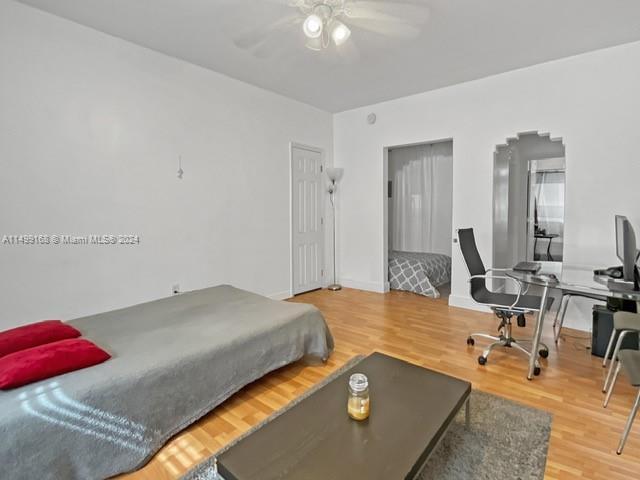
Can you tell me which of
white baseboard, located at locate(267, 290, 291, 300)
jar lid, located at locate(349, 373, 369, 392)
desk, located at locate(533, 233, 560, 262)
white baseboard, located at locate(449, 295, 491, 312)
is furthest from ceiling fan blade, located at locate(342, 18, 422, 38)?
desk, located at locate(533, 233, 560, 262)

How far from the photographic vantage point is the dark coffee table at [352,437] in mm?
1200

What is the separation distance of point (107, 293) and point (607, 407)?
13.0 feet

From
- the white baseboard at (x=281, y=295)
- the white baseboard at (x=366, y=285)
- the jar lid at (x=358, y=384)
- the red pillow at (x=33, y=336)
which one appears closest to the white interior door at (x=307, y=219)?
the white baseboard at (x=281, y=295)

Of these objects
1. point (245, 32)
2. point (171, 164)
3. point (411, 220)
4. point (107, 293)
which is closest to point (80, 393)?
point (107, 293)

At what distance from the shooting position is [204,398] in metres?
1.96

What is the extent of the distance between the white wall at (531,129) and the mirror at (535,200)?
136 cm

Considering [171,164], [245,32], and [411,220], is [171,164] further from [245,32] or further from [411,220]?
[411,220]

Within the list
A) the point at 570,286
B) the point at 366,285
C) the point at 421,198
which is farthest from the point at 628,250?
the point at 421,198

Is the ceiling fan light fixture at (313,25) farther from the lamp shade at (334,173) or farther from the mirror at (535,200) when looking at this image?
the mirror at (535,200)

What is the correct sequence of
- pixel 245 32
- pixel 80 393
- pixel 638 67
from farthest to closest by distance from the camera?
pixel 638 67 < pixel 245 32 < pixel 80 393

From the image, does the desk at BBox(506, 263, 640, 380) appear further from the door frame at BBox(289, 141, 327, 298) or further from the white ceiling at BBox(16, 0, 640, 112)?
the door frame at BBox(289, 141, 327, 298)

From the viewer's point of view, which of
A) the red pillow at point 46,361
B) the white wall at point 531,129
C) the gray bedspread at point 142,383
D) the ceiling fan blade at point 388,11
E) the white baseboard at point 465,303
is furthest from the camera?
the white baseboard at point 465,303

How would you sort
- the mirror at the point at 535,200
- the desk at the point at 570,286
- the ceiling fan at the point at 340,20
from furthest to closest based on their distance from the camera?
the mirror at the point at 535,200, the ceiling fan at the point at 340,20, the desk at the point at 570,286

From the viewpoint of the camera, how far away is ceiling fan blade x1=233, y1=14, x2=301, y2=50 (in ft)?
8.78
